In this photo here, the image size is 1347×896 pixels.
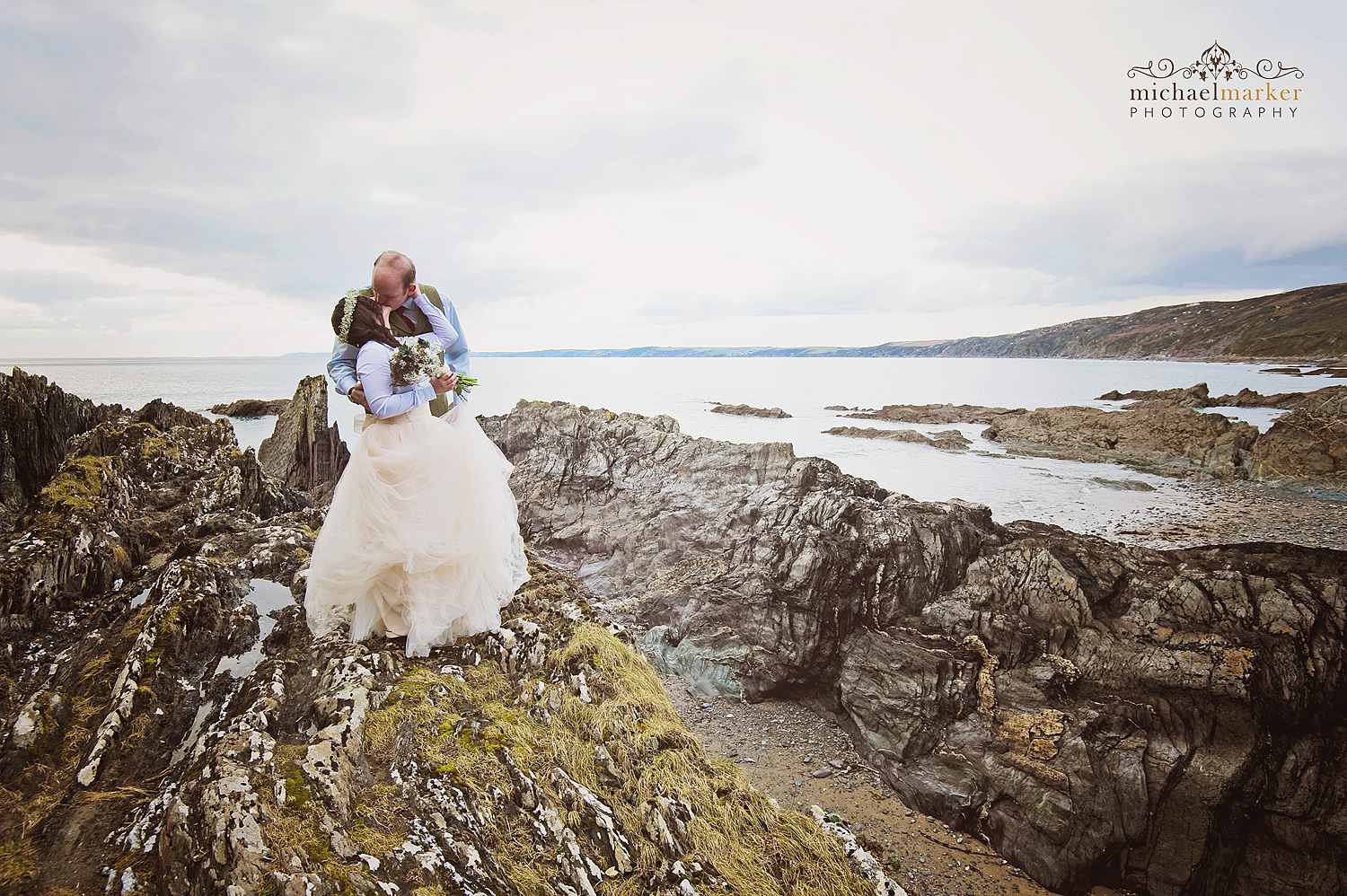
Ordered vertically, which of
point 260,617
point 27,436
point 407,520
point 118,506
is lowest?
point 260,617

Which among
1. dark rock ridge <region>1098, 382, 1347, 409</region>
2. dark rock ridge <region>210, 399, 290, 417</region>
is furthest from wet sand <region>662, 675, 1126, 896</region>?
dark rock ridge <region>210, 399, 290, 417</region>

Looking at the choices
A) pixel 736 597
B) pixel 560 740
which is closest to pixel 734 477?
pixel 736 597

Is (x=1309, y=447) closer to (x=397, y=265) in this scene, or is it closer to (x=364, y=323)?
(x=397, y=265)

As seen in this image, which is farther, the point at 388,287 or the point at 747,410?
the point at 747,410

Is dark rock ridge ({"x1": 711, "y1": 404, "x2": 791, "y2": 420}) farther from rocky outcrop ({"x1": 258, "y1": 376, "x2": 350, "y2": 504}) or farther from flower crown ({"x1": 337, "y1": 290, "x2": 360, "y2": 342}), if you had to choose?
flower crown ({"x1": 337, "y1": 290, "x2": 360, "y2": 342})

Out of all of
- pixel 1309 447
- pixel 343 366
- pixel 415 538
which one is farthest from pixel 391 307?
pixel 1309 447

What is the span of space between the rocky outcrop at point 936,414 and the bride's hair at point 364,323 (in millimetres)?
26222

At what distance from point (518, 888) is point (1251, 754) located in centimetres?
918

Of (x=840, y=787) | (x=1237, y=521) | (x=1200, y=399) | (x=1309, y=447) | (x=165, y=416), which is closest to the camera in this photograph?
(x=840, y=787)

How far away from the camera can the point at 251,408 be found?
27.0 m

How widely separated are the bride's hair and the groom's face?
76mm

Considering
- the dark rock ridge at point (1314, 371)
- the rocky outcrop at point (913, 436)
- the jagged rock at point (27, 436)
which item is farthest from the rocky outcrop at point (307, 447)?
the dark rock ridge at point (1314, 371)

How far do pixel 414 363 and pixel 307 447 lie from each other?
15709 millimetres

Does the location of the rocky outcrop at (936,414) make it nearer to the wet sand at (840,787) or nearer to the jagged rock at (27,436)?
the wet sand at (840,787)
